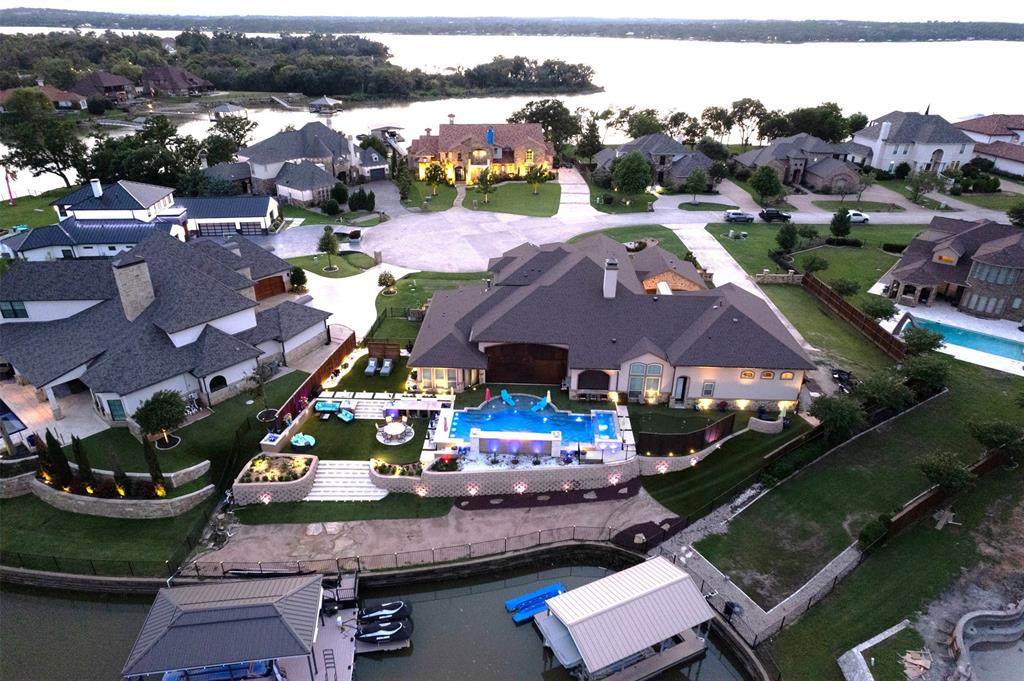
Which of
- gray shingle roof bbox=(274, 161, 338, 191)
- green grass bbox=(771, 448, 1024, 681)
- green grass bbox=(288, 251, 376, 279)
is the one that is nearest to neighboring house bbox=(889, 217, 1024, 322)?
green grass bbox=(771, 448, 1024, 681)

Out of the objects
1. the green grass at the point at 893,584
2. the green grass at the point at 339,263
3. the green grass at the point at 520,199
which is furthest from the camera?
the green grass at the point at 520,199

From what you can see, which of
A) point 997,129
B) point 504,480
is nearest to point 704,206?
point 997,129

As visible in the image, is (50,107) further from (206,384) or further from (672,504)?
(672,504)

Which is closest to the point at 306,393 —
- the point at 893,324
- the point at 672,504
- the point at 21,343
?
the point at 21,343

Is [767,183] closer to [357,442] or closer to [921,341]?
[921,341]

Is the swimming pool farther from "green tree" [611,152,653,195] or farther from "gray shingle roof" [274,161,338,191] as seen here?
"gray shingle roof" [274,161,338,191]

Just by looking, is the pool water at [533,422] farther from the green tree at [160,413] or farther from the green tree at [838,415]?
the green tree at [160,413]

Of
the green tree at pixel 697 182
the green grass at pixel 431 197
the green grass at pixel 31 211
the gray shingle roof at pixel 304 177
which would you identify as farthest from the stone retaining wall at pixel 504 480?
the green grass at pixel 31 211
